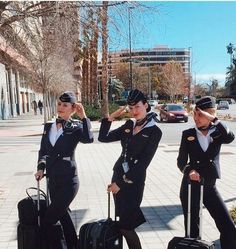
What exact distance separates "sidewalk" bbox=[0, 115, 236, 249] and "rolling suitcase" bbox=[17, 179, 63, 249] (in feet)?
3.16

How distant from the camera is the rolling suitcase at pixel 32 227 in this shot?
4230mm

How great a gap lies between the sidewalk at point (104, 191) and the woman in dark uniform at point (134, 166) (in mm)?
1253

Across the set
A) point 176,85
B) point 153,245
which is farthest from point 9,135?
point 176,85

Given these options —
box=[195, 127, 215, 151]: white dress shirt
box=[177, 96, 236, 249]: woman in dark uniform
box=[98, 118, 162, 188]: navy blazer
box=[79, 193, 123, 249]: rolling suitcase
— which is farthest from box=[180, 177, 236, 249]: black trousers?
box=[79, 193, 123, 249]: rolling suitcase

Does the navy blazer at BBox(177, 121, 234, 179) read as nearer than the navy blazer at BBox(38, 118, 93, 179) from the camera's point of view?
Yes

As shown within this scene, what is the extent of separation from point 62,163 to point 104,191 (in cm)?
408

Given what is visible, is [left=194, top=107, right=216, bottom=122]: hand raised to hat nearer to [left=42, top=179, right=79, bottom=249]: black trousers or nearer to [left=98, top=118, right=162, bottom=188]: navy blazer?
[left=98, top=118, right=162, bottom=188]: navy blazer

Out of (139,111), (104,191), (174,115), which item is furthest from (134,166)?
(174,115)

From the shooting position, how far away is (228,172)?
10219mm

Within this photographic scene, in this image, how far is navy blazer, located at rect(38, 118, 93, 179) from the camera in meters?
4.25

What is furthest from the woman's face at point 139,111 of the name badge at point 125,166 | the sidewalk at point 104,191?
the sidewalk at point 104,191

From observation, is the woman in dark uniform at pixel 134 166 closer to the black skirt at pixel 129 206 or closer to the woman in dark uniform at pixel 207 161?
the black skirt at pixel 129 206

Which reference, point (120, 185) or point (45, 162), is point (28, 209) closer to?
point (45, 162)

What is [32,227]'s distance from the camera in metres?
4.24
